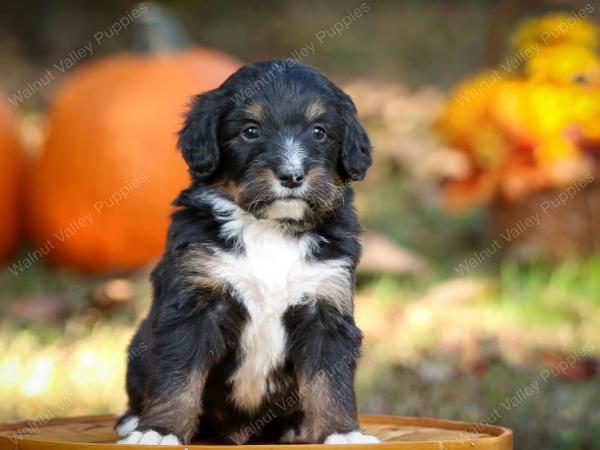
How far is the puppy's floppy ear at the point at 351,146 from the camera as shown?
13.9 feet

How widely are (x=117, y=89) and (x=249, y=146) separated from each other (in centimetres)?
588

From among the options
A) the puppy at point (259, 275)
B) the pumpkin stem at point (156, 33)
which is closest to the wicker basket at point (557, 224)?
the pumpkin stem at point (156, 33)

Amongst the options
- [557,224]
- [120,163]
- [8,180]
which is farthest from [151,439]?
[8,180]

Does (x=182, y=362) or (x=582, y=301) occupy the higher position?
(x=582, y=301)

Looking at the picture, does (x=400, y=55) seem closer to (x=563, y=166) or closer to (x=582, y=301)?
(x=563, y=166)

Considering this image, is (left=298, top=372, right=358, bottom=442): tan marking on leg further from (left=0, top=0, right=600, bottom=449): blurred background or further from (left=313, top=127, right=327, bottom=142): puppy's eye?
(left=0, top=0, right=600, bottom=449): blurred background

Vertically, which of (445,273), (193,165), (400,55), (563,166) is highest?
(400,55)

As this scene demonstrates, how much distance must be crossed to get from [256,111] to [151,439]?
1280 mm

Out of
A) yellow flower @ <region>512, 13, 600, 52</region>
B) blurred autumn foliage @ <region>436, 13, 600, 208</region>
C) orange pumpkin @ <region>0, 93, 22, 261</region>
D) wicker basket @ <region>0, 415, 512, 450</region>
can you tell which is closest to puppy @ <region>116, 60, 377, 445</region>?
wicker basket @ <region>0, 415, 512, 450</region>

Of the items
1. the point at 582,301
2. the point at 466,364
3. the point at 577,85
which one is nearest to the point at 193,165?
the point at 466,364

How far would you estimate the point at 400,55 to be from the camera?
15.9 m

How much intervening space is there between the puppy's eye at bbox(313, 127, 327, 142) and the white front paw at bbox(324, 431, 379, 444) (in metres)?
1.12

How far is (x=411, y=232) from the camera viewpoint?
10625mm

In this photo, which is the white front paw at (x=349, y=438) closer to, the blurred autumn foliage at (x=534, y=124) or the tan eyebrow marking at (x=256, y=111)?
the tan eyebrow marking at (x=256, y=111)
